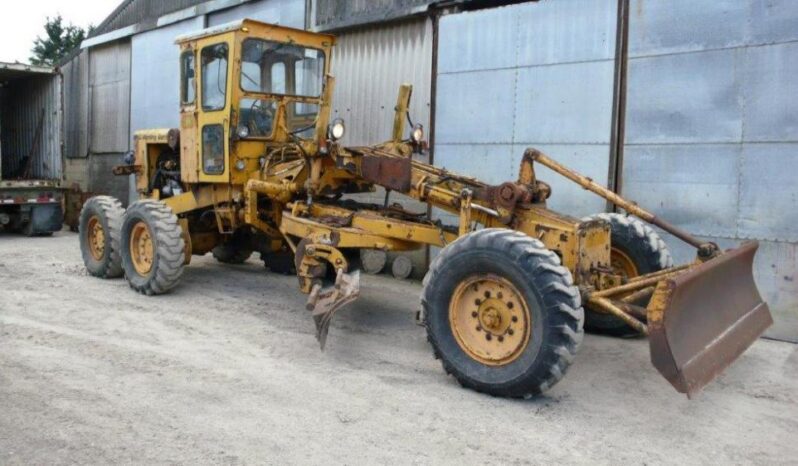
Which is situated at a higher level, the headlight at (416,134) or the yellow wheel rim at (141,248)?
the headlight at (416,134)

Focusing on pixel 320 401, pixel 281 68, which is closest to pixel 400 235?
pixel 320 401

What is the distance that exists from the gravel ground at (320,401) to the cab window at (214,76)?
2.20 m

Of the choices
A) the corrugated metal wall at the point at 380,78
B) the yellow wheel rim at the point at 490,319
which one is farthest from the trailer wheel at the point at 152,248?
the yellow wheel rim at the point at 490,319

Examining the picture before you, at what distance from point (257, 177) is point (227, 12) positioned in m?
6.93

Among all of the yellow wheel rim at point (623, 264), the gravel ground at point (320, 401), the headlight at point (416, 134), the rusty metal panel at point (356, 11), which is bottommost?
the gravel ground at point (320, 401)

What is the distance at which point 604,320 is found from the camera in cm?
628

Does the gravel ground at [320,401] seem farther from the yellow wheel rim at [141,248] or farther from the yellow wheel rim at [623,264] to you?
the yellow wheel rim at [141,248]

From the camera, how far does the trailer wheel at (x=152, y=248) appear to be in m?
7.48

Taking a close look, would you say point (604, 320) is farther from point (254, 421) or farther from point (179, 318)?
point (179, 318)

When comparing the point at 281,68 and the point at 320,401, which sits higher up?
the point at 281,68

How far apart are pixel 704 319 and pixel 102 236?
706 cm

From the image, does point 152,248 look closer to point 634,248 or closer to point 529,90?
point 529,90

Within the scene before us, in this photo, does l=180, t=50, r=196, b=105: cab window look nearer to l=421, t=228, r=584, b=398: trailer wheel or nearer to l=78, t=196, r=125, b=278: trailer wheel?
l=78, t=196, r=125, b=278: trailer wheel

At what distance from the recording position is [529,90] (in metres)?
8.47
